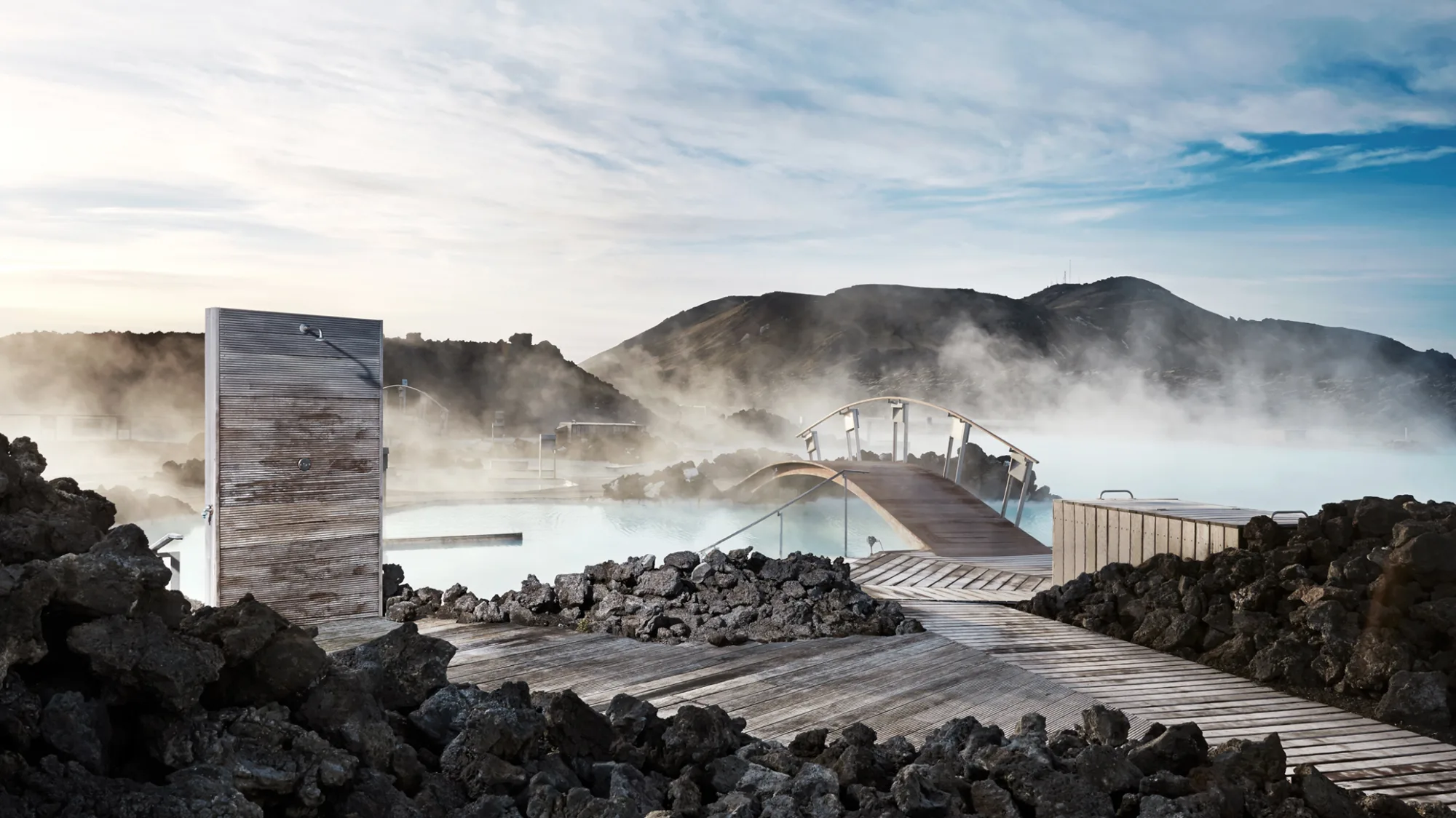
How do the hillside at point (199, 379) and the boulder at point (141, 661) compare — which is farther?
the hillside at point (199, 379)

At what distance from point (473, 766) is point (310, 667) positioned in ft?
1.68

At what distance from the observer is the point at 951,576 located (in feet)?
28.2

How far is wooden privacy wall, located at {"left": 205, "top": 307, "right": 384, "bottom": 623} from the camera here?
556cm

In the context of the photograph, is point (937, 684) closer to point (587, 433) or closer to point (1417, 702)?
point (1417, 702)

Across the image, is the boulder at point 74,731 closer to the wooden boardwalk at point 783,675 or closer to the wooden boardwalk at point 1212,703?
the wooden boardwalk at point 783,675

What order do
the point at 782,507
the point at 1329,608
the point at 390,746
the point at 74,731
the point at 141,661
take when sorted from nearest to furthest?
the point at 74,731, the point at 141,661, the point at 390,746, the point at 1329,608, the point at 782,507

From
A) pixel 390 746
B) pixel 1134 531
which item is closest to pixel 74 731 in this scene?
pixel 390 746

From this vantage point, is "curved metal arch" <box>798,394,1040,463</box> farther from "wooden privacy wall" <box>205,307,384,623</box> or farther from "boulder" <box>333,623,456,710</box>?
"boulder" <box>333,623,456,710</box>

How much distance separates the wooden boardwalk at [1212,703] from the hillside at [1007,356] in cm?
4144

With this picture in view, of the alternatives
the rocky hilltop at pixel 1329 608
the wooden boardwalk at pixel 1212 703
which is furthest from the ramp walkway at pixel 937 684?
the rocky hilltop at pixel 1329 608

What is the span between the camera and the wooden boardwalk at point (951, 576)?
24.7 ft

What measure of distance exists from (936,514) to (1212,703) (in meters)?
6.31

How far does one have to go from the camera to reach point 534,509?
17.3 meters

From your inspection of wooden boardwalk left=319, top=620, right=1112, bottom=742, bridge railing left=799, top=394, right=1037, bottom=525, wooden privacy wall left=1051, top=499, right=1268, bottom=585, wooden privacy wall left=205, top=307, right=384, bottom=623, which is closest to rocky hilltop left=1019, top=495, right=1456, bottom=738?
wooden privacy wall left=1051, top=499, right=1268, bottom=585
